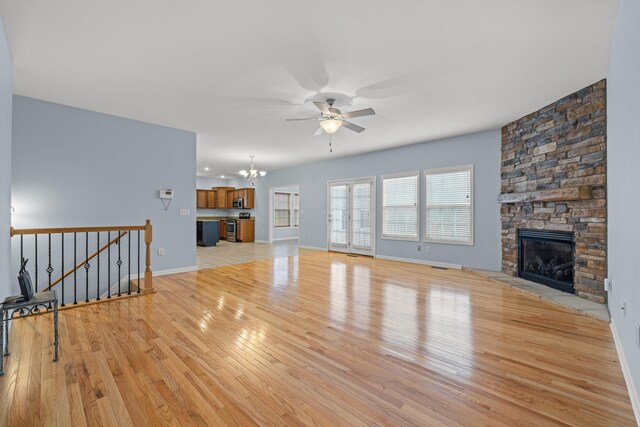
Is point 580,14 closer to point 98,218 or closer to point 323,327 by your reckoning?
point 323,327

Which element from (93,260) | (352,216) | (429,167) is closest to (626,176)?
(429,167)

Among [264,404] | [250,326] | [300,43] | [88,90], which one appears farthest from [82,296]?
[300,43]

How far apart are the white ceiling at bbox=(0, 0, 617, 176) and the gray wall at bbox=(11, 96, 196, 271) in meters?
0.35

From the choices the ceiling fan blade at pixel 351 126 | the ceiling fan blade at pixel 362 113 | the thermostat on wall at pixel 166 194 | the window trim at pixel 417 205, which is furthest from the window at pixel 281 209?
the ceiling fan blade at pixel 362 113

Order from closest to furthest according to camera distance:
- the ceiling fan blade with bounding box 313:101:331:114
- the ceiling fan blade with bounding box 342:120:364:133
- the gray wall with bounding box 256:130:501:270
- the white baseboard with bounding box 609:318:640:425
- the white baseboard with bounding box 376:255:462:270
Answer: the white baseboard with bounding box 609:318:640:425
the ceiling fan blade with bounding box 313:101:331:114
the ceiling fan blade with bounding box 342:120:364:133
the gray wall with bounding box 256:130:501:270
the white baseboard with bounding box 376:255:462:270

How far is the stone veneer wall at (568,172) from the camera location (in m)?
3.47

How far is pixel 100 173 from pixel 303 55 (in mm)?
3798

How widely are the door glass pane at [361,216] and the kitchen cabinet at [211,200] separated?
6338mm

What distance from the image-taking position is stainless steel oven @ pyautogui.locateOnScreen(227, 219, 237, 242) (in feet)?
36.2

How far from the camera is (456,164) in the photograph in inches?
233

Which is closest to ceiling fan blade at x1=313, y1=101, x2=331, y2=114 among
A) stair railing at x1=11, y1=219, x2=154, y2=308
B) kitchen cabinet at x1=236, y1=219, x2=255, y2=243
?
stair railing at x1=11, y1=219, x2=154, y2=308

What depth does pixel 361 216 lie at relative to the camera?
7684 millimetres

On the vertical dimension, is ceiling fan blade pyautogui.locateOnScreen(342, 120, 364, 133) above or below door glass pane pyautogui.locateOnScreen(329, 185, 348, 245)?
above

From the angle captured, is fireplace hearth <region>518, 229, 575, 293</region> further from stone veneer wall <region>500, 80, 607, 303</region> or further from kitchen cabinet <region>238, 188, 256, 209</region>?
kitchen cabinet <region>238, 188, 256, 209</region>
